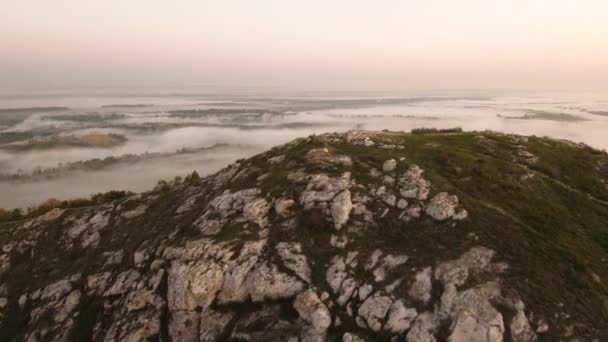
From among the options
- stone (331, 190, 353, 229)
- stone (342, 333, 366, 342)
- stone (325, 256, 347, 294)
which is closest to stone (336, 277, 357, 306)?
stone (325, 256, 347, 294)

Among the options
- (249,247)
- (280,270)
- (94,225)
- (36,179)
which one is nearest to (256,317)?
(280,270)

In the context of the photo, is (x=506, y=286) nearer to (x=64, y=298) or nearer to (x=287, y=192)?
(x=287, y=192)

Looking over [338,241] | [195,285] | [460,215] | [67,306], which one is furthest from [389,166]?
[67,306]

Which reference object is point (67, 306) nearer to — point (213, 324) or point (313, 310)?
point (213, 324)

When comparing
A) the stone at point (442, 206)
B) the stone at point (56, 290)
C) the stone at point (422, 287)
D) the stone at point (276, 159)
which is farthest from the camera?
the stone at point (276, 159)

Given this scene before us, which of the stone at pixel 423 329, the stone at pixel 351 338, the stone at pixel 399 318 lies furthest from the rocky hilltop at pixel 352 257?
the stone at pixel 351 338

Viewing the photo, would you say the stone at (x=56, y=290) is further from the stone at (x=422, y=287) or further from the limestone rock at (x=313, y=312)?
the stone at (x=422, y=287)
